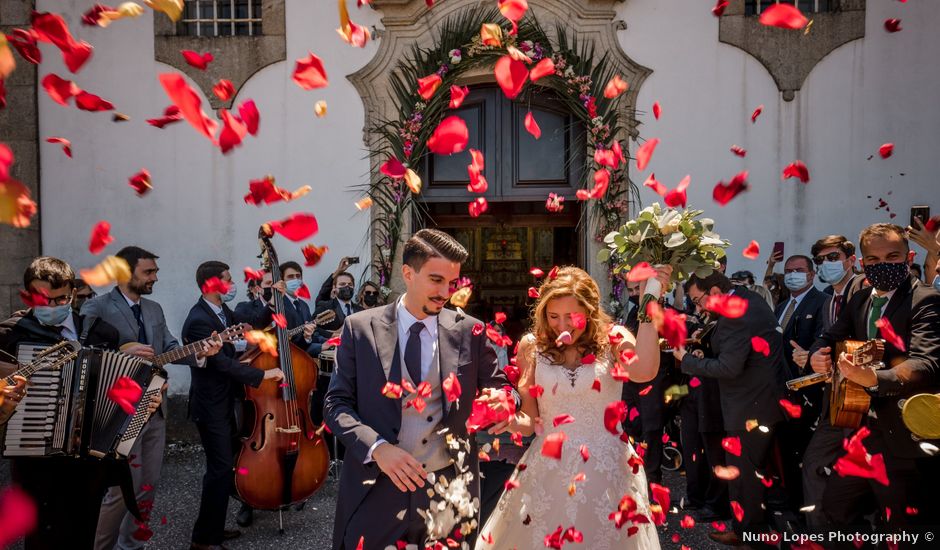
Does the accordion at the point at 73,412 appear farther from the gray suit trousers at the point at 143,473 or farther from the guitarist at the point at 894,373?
the guitarist at the point at 894,373

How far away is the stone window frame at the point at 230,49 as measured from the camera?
815cm

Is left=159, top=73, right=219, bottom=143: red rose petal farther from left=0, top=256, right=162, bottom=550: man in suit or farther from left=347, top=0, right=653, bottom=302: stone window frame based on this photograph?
left=347, top=0, right=653, bottom=302: stone window frame

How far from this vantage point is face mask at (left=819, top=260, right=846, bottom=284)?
18.1 ft

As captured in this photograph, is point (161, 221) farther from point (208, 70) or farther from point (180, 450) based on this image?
point (180, 450)

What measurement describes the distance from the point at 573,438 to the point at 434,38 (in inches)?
237

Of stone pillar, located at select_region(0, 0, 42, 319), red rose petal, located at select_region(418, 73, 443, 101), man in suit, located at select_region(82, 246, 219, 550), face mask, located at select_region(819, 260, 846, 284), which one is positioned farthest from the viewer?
stone pillar, located at select_region(0, 0, 42, 319)

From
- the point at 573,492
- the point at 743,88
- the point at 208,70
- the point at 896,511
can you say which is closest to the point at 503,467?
the point at 573,492

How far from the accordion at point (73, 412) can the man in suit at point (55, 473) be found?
6.0 inches

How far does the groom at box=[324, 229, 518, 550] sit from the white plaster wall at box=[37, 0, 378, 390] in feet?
16.5

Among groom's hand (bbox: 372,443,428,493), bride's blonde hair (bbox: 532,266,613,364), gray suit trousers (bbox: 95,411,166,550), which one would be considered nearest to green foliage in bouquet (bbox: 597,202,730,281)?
bride's blonde hair (bbox: 532,266,613,364)

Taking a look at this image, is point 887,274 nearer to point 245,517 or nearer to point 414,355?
point 414,355

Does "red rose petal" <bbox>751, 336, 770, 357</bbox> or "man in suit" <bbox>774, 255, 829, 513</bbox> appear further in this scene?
"man in suit" <bbox>774, 255, 829, 513</bbox>

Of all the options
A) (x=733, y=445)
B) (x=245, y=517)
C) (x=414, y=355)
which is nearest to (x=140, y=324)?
(x=245, y=517)

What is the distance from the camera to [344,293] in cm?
741
